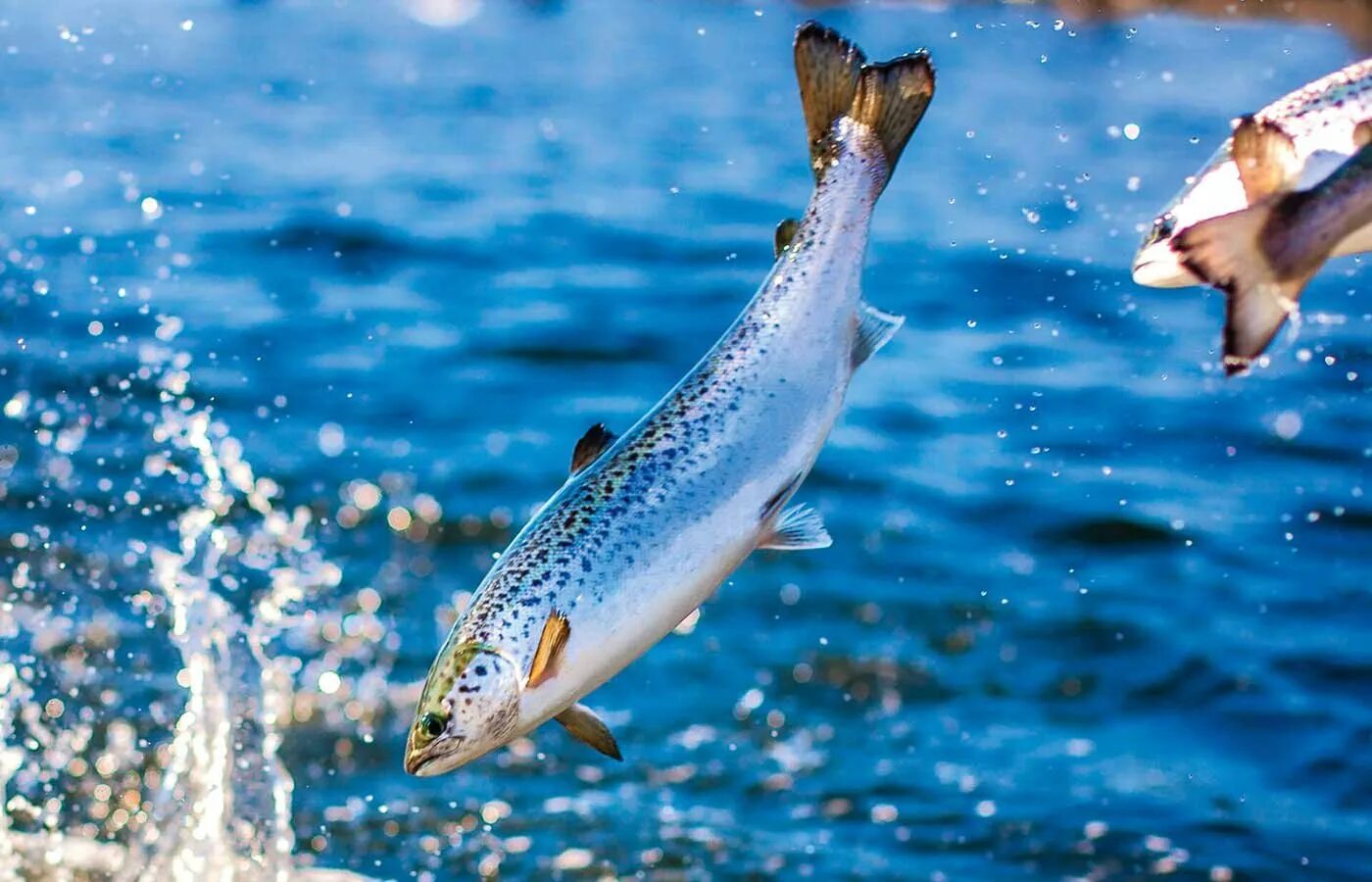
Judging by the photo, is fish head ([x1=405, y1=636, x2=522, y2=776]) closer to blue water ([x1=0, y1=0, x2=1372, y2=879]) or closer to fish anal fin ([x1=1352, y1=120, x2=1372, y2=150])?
fish anal fin ([x1=1352, y1=120, x2=1372, y2=150])

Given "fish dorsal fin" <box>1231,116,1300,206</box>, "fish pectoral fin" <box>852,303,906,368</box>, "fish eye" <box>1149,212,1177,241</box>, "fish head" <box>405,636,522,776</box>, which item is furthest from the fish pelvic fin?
"fish head" <box>405,636,522,776</box>

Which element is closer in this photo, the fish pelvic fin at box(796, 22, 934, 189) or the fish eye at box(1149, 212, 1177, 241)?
the fish eye at box(1149, 212, 1177, 241)

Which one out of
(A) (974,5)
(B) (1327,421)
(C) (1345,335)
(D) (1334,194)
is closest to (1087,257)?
(C) (1345,335)

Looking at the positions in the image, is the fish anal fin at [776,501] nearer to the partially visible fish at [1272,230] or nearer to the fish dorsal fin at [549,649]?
the fish dorsal fin at [549,649]

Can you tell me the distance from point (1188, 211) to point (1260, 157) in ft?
1.04

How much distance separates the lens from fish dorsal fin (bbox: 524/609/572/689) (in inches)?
108

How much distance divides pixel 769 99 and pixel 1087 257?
12574 millimetres

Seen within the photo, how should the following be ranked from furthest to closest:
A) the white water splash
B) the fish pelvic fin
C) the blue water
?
the blue water
the white water splash
the fish pelvic fin

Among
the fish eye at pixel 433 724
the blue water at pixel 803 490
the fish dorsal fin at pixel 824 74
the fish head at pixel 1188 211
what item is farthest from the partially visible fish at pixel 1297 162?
the blue water at pixel 803 490

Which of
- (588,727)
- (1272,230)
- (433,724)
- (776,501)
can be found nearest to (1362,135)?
(1272,230)

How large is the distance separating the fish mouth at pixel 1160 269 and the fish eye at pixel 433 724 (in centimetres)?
132

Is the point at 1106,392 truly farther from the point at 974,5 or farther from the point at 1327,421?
the point at 974,5

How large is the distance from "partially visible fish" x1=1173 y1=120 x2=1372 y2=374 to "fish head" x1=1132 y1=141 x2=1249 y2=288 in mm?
186

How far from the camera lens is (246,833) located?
7457 mm
